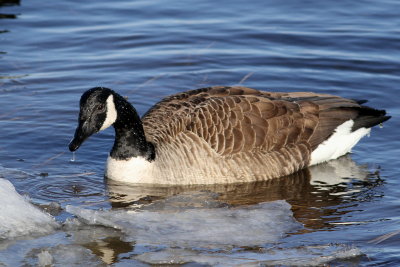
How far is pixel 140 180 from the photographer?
421 inches

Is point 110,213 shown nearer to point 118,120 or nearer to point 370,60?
point 118,120

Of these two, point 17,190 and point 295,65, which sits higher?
point 295,65

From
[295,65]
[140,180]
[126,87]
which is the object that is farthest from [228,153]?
[295,65]

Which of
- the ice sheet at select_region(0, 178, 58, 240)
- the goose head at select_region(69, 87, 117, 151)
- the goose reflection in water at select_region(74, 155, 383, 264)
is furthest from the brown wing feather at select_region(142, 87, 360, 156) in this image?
the ice sheet at select_region(0, 178, 58, 240)

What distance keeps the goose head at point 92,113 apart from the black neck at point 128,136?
17 cm

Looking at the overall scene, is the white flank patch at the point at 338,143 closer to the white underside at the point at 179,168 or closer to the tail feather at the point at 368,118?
the tail feather at the point at 368,118

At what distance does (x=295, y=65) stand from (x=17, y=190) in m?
6.57

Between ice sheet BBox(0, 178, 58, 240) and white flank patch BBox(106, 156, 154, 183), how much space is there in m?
1.53

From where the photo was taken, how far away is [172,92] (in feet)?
45.8

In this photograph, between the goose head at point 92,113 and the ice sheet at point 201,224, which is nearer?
the ice sheet at point 201,224

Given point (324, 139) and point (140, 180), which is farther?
point (324, 139)

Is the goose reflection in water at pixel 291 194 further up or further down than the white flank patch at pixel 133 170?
further down

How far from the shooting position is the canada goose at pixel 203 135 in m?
10.5

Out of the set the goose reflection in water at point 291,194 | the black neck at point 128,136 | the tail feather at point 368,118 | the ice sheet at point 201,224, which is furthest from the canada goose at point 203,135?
the ice sheet at point 201,224
